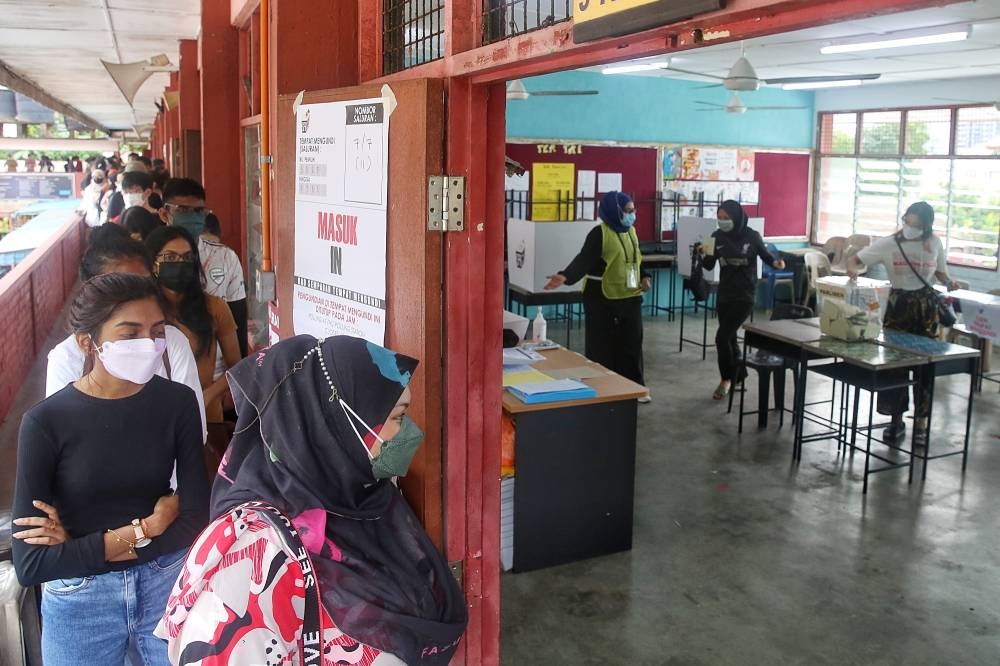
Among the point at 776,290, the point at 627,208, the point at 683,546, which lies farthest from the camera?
the point at 776,290

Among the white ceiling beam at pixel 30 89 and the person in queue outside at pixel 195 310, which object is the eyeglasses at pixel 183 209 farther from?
the white ceiling beam at pixel 30 89

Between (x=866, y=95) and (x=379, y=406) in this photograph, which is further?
(x=866, y=95)

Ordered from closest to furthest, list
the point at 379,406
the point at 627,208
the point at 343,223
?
the point at 379,406, the point at 343,223, the point at 627,208

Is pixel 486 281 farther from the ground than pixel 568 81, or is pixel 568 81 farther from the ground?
pixel 568 81

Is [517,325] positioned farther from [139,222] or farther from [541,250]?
[541,250]

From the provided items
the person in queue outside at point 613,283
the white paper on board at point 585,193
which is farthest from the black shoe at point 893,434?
the white paper on board at point 585,193

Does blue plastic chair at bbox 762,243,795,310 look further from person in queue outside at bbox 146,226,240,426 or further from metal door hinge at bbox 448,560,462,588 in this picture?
metal door hinge at bbox 448,560,462,588

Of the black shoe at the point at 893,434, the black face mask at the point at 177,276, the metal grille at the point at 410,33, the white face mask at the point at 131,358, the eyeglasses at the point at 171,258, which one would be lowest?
the black shoe at the point at 893,434

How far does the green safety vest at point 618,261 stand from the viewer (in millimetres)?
6102

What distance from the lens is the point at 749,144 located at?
40.8 ft

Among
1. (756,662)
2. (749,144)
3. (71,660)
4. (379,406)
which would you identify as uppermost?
(749,144)

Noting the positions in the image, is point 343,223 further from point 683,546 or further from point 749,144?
point 749,144

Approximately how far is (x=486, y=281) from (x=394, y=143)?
1.39ft

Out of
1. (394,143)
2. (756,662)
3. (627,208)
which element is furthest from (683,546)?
(394,143)
